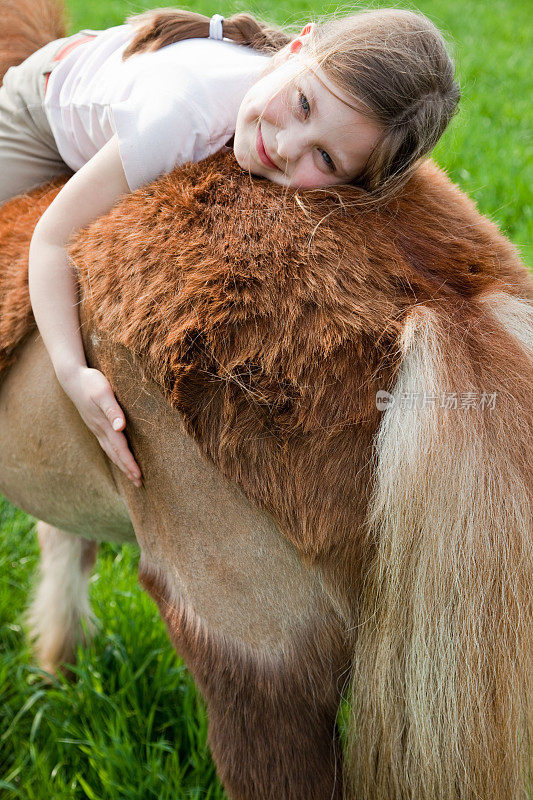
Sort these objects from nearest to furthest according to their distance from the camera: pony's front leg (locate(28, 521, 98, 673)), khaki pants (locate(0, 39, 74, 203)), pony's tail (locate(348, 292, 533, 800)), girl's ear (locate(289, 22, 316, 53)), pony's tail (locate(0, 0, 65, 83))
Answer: pony's tail (locate(348, 292, 533, 800)), girl's ear (locate(289, 22, 316, 53)), khaki pants (locate(0, 39, 74, 203)), pony's tail (locate(0, 0, 65, 83)), pony's front leg (locate(28, 521, 98, 673))

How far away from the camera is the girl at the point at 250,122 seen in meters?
1.37

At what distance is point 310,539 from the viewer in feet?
4.01

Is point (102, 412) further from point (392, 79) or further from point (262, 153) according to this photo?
point (392, 79)

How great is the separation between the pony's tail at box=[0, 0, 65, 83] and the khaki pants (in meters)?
0.15

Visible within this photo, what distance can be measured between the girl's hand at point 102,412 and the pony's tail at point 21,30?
39.2 inches

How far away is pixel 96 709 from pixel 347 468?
1258mm

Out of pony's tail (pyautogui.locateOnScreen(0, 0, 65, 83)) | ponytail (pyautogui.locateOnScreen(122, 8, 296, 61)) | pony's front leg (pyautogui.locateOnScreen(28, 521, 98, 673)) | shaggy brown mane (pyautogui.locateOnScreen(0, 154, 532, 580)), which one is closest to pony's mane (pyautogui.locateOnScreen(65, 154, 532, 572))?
shaggy brown mane (pyautogui.locateOnScreen(0, 154, 532, 580))

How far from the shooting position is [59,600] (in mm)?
2299

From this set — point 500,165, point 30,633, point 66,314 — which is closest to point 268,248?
point 66,314

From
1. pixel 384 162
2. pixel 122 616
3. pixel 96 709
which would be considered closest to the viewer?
pixel 384 162

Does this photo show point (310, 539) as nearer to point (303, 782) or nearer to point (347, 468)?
point (347, 468)

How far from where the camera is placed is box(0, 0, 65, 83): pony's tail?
1.99 m

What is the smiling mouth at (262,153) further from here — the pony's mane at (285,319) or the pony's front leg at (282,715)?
the pony's front leg at (282,715)

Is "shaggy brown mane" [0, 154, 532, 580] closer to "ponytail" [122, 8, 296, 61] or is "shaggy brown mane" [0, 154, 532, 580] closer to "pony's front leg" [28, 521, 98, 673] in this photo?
"ponytail" [122, 8, 296, 61]
